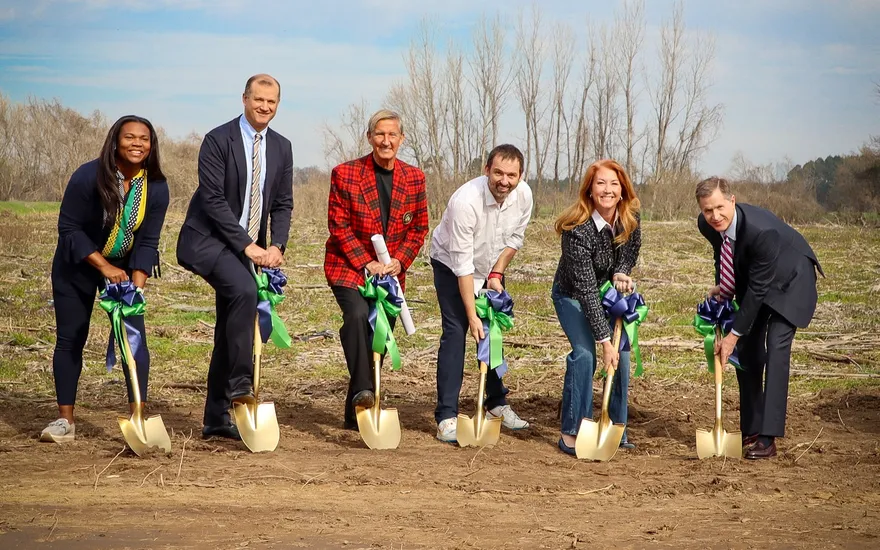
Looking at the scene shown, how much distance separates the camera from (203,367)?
8898mm

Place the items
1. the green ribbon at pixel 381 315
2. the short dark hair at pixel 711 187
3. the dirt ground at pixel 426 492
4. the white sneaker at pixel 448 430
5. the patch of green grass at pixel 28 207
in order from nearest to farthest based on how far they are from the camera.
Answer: the dirt ground at pixel 426 492 < the short dark hair at pixel 711 187 < the green ribbon at pixel 381 315 < the white sneaker at pixel 448 430 < the patch of green grass at pixel 28 207

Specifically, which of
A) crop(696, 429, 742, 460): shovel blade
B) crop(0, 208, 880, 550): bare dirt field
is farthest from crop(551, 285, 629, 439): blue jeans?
crop(696, 429, 742, 460): shovel blade

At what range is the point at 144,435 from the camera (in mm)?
5672

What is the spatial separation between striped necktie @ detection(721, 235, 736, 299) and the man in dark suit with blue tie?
9.24 feet

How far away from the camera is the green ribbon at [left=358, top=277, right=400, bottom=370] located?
20.0 ft

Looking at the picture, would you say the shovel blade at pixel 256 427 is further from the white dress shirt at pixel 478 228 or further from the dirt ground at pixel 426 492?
the white dress shirt at pixel 478 228

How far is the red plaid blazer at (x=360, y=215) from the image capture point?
20.2ft

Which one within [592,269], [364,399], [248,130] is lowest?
[364,399]

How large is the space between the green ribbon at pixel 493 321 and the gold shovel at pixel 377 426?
76cm

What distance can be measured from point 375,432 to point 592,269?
1735mm

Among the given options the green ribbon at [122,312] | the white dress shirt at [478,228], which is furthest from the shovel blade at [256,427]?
the white dress shirt at [478,228]

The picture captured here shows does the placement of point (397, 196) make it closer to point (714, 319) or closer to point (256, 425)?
point (256, 425)

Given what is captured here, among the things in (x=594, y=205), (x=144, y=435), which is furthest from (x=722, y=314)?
(x=144, y=435)

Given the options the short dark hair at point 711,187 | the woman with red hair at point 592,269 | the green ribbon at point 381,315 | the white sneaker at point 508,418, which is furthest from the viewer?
the white sneaker at point 508,418
